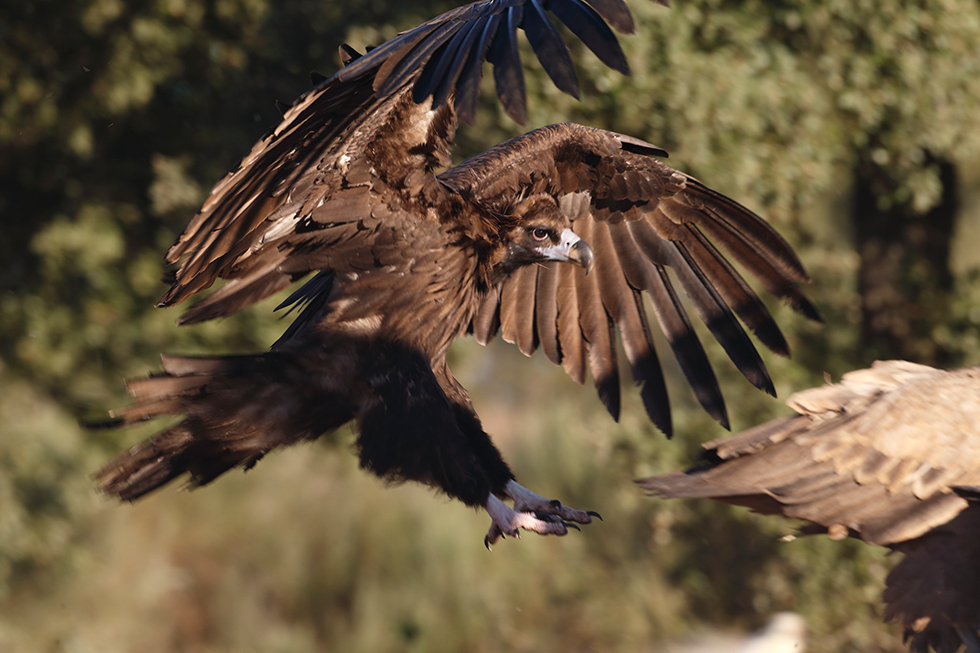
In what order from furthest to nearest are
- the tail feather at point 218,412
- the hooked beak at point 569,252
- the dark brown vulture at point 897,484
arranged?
the dark brown vulture at point 897,484 < the hooked beak at point 569,252 < the tail feather at point 218,412

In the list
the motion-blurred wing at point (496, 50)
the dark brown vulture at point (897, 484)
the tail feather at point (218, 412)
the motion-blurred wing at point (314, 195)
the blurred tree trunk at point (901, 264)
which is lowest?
the blurred tree trunk at point (901, 264)

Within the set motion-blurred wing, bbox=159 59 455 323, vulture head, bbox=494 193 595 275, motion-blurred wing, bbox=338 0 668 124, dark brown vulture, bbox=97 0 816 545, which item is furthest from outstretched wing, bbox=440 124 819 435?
motion-blurred wing, bbox=338 0 668 124

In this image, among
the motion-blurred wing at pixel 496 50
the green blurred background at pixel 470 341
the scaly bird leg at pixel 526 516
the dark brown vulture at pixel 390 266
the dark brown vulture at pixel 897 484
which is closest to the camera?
the motion-blurred wing at pixel 496 50

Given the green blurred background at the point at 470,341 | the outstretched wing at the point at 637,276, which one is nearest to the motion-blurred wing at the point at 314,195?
the outstretched wing at the point at 637,276

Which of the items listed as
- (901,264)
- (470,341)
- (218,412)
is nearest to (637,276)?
(218,412)

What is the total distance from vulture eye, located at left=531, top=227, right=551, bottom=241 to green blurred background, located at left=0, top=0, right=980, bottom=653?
2.59 metres

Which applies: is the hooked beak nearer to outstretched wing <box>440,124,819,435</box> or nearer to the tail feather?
outstretched wing <box>440,124,819,435</box>

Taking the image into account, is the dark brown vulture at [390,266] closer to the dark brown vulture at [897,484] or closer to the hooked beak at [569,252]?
the hooked beak at [569,252]

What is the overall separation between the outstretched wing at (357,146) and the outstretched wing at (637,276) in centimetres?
82

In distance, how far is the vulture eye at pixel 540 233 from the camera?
4148 mm

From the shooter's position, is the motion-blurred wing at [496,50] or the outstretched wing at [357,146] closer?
the motion-blurred wing at [496,50]

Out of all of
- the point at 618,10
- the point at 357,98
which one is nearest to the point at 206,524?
the point at 357,98

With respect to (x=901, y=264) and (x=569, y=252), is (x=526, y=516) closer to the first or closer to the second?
(x=569, y=252)

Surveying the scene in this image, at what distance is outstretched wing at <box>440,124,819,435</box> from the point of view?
4.55 m
